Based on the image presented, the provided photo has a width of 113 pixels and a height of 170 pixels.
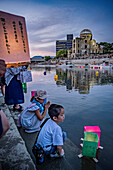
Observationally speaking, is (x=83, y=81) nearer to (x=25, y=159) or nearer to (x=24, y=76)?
(x=24, y=76)

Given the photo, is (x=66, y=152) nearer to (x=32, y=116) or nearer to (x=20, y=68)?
(x=32, y=116)

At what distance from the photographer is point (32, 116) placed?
285cm

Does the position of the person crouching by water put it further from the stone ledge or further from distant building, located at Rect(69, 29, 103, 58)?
distant building, located at Rect(69, 29, 103, 58)

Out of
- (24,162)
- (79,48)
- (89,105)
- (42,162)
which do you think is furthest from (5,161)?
(79,48)

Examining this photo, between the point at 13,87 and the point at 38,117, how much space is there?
191 cm

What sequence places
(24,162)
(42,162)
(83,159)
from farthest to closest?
(83,159) → (42,162) → (24,162)

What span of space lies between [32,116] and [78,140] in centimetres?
138

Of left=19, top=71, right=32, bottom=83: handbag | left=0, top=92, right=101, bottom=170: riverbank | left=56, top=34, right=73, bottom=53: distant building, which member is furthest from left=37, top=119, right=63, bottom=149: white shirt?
left=56, top=34, right=73, bottom=53: distant building

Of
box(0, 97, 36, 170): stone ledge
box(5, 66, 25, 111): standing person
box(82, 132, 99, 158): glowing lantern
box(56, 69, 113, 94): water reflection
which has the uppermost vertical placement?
box(5, 66, 25, 111): standing person

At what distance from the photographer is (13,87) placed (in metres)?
4.25

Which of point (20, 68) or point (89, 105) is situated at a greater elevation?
point (20, 68)

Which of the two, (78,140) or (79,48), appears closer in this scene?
(78,140)

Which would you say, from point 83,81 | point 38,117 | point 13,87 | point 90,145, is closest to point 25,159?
point 38,117

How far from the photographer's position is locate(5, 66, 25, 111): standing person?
4070 mm
